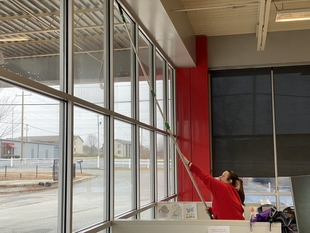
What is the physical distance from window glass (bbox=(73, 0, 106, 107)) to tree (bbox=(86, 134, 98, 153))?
0.29 meters

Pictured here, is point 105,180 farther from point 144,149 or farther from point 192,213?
point 192,213

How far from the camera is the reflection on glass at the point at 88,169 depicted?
123 inches

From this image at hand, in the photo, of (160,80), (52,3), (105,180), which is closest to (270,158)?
(160,80)

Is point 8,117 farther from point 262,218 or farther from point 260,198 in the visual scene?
point 260,198

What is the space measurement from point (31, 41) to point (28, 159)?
724 mm

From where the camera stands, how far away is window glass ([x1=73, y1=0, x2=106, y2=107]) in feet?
10.7

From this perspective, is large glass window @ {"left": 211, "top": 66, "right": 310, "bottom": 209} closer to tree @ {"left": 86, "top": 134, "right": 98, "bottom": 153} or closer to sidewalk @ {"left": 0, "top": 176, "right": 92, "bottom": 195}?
tree @ {"left": 86, "top": 134, "right": 98, "bottom": 153}

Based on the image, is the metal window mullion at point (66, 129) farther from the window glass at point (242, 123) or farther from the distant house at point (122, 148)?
the window glass at point (242, 123)

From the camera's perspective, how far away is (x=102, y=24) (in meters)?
3.94

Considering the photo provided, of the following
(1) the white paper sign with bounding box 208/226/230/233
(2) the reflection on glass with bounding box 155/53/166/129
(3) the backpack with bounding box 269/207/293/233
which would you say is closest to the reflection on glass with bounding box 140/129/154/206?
(2) the reflection on glass with bounding box 155/53/166/129

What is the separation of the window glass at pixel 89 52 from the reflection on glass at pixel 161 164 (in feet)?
8.67

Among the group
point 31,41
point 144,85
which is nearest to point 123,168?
point 144,85

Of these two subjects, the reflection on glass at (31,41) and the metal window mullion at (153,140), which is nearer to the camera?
the reflection on glass at (31,41)

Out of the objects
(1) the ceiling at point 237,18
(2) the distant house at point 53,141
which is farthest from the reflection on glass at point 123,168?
(1) the ceiling at point 237,18
